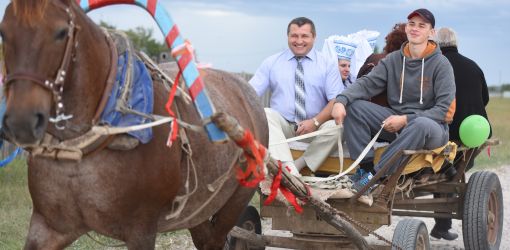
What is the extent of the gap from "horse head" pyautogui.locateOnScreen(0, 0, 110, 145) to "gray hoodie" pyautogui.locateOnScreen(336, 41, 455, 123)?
285 cm

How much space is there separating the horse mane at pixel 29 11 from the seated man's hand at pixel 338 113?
2.92 m

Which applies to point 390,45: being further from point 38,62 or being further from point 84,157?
point 38,62

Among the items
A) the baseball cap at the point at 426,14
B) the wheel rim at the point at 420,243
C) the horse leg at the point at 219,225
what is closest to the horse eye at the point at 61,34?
the horse leg at the point at 219,225

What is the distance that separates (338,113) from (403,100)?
2.22 feet

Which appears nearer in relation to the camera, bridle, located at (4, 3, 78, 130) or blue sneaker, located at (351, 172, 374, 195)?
bridle, located at (4, 3, 78, 130)

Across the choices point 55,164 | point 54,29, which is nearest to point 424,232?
point 55,164

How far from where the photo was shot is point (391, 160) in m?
5.86

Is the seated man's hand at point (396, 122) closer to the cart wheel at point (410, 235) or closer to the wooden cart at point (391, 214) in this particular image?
the wooden cart at point (391, 214)

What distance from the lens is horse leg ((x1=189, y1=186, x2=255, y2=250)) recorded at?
5719mm

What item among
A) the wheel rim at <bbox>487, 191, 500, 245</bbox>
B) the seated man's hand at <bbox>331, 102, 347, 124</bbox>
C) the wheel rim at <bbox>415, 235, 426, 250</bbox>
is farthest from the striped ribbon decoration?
the wheel rim at <bbox>487, 191, 500, 245</bbox>

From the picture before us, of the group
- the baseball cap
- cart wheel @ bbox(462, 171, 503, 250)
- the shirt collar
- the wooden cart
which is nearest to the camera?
the wooden cart

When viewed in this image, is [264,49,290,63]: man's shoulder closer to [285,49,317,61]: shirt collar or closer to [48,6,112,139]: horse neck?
[285,49,317,61]: shirt collar

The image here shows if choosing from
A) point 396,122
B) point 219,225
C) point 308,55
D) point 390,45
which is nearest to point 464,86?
point 390,45

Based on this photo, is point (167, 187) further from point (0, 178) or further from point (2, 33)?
point (0, 178)
